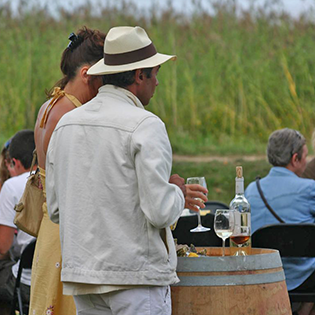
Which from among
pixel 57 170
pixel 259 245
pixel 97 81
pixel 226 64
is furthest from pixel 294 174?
pixel 226 64

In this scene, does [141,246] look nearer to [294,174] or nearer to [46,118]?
[46,118]

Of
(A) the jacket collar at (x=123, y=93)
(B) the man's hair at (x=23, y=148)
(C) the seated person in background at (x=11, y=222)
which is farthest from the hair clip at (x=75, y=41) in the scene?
(B) the man's hair at (x=23, y=148)

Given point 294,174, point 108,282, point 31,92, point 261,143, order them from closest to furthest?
point 108,282, point 294,174, point 261,143, point 31,92

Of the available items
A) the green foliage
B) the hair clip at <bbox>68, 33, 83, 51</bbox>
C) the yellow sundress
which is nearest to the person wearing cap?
the yellow sundress

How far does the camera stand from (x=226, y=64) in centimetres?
1238

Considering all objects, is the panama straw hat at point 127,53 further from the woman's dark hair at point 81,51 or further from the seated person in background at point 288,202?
the seated person in background at point 288,202

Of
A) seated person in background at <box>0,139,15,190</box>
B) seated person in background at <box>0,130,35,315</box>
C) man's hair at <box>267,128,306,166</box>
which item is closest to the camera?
seated person in background at <box>0,130,35,315</box>

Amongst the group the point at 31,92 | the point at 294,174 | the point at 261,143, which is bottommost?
the point at 261,143

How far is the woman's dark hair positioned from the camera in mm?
3393

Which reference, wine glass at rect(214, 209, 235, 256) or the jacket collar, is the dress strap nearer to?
the jacket collar

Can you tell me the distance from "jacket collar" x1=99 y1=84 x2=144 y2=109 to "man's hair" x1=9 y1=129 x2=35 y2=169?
2295 mm

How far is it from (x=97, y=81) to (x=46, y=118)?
0.29 metres

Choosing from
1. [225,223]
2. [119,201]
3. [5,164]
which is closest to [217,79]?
[5,164]

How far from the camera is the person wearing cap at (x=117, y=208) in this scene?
2615mm
